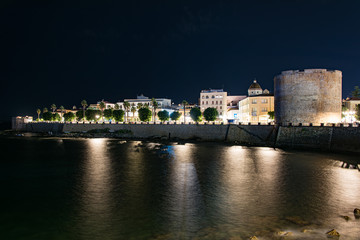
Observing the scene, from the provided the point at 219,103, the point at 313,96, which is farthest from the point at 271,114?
the point at 219,103

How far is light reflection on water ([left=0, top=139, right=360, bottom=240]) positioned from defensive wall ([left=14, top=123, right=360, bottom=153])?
15.5ft

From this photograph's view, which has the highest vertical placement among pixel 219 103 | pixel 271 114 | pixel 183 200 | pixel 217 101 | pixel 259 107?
pixel 217 101

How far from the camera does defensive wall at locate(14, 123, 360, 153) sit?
1324 inches

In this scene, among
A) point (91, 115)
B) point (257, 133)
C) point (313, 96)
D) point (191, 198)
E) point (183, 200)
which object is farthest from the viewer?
point (91, 115)

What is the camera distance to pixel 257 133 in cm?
4459

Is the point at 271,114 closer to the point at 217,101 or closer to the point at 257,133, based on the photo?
the point at 257,133

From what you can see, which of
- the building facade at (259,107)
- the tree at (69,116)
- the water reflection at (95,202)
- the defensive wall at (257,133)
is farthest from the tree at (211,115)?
the tree at (69,116)

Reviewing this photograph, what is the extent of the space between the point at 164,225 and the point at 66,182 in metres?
11.5

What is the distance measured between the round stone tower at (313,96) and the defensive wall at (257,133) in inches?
87.2

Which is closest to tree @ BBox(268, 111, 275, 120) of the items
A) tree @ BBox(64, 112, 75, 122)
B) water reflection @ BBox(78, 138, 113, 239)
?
water reflection @ BBox(78, 138, 113, 239)

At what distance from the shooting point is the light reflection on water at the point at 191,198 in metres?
12.1

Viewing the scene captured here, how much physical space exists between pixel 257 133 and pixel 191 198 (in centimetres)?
3014

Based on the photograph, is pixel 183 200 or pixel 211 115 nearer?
pixel 183 200

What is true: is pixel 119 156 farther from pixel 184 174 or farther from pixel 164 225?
pixel 164 225
